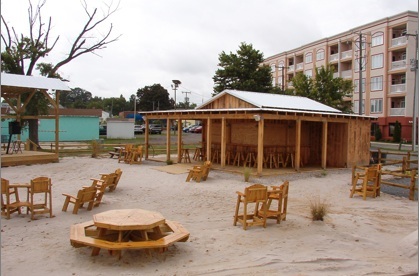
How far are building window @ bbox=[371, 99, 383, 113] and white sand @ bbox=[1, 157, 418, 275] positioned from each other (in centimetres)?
3548

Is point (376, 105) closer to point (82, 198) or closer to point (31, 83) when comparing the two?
point (31, 83)

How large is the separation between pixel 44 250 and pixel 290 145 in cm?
1363

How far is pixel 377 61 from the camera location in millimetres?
43656

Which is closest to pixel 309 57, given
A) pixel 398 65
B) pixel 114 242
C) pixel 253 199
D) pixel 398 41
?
pixel 398 41

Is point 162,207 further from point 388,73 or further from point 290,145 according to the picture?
point 388,73

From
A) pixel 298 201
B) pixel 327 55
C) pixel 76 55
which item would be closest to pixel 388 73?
pixel 327 55

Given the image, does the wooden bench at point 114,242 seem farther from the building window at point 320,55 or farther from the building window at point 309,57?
the building window at point 309,57

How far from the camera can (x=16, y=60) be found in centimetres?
2600

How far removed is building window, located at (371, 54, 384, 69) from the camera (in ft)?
141

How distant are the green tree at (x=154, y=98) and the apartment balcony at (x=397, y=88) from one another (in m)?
51.2

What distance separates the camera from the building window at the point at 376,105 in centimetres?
4322

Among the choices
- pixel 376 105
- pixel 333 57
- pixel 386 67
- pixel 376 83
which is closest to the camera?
pixel 386 67

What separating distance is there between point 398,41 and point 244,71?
17.9m

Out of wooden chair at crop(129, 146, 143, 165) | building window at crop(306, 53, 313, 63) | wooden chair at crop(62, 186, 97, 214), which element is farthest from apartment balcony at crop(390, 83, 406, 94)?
wooden chair at crop(62, 186, 97, 214)
